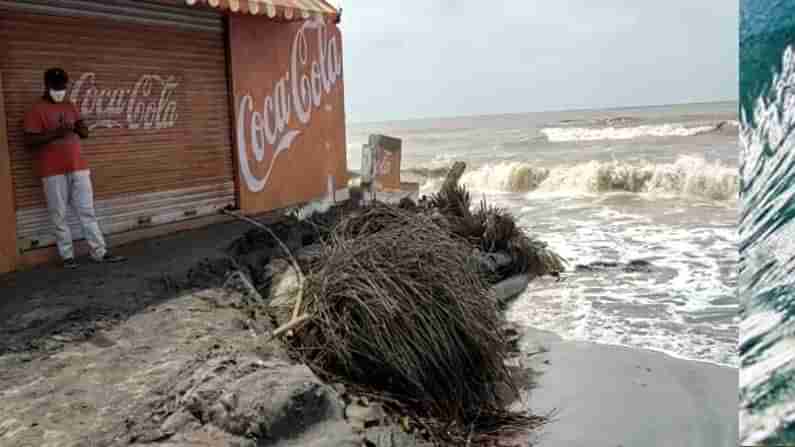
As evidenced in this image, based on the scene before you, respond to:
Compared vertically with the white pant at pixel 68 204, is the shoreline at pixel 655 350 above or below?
below

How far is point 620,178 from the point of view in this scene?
885 inches

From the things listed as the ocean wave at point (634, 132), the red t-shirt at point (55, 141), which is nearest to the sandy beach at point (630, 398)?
the red t-shirt at point (55, 141)

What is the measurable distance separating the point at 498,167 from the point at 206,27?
61.4ft

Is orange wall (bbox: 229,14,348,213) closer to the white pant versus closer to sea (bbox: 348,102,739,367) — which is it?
the white pant

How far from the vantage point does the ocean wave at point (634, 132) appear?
37.8m

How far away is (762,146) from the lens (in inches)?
97.3

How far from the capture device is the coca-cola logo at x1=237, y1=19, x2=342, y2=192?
9781 mm

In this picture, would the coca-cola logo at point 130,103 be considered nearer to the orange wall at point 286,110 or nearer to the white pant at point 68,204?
the white pant at point 68,204

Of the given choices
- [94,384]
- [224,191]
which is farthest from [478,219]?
[94,384]

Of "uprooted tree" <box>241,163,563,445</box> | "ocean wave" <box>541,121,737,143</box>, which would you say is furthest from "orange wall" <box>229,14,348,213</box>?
"ocean wave" <box>541,121,737,143</box>

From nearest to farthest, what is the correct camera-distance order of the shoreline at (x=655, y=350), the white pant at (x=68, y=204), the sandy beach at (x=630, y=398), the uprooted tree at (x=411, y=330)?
the uprooted tree at (x=411, y=330)
the sandy beach at (x=630, y=398)
the shoreline at (x=655, y=350)
the white pant at (x=68, y=204)

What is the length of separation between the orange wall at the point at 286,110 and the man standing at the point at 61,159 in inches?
108

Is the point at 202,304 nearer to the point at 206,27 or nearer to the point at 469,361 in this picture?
the point at 469,361

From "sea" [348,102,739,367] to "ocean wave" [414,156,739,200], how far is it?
41mm
